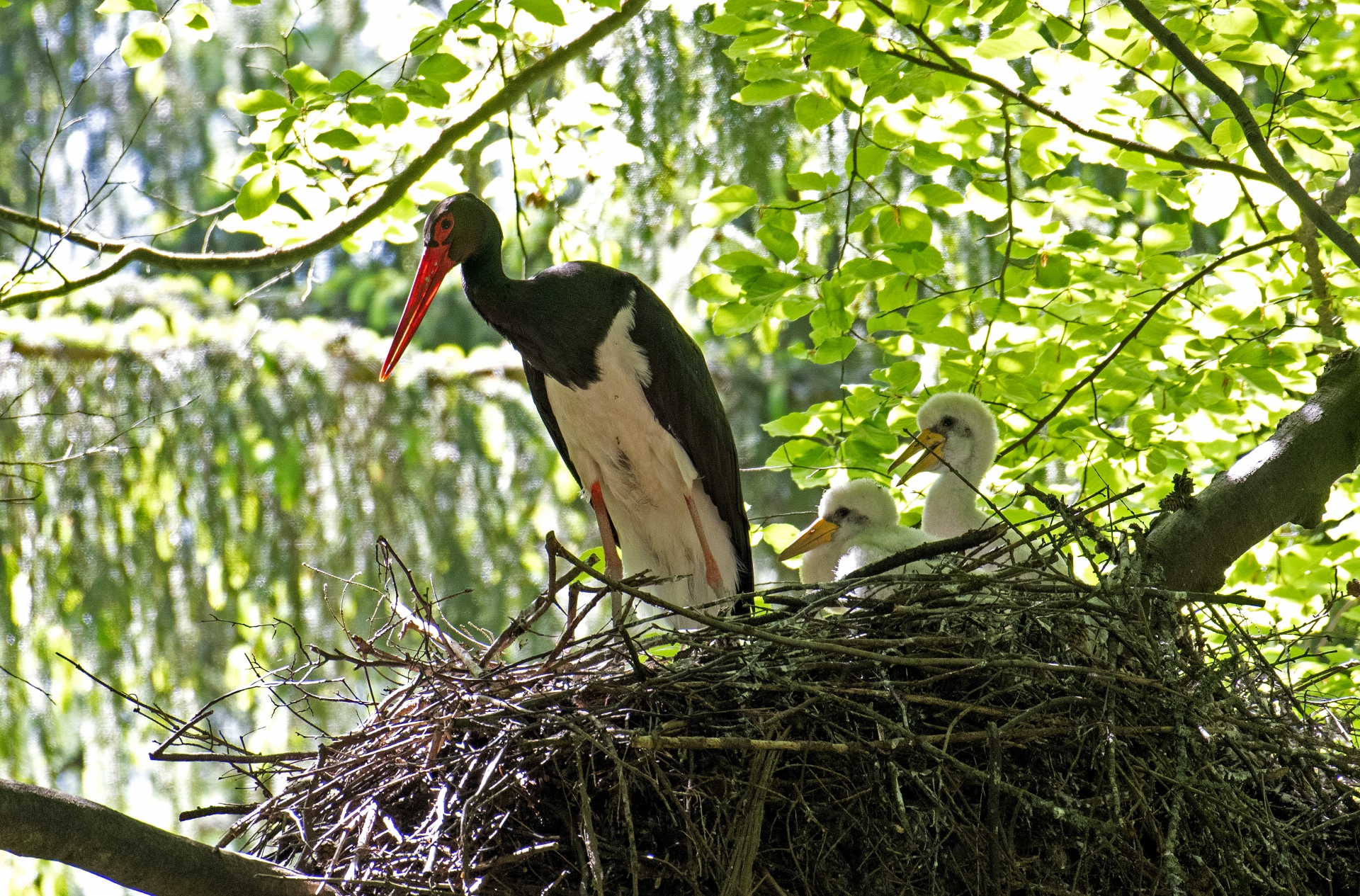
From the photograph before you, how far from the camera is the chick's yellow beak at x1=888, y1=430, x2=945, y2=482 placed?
3686 mm

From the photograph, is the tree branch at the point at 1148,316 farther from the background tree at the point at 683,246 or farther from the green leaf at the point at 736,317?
the green leaf at the point at 736,317

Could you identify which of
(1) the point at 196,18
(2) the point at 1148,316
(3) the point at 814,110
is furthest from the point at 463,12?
(2) the point at 1148,316

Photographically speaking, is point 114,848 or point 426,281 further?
point 426,281

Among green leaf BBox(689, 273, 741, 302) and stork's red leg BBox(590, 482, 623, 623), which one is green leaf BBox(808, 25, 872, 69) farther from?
stork's red leg BBox(590, 482, 623, 623)

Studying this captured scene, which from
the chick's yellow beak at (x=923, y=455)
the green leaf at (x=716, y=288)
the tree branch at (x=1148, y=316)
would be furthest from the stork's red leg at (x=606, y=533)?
the tree branch at (x=1148, y=316)

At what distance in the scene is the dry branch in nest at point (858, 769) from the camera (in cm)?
211

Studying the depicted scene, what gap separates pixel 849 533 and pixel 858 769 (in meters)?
1.45

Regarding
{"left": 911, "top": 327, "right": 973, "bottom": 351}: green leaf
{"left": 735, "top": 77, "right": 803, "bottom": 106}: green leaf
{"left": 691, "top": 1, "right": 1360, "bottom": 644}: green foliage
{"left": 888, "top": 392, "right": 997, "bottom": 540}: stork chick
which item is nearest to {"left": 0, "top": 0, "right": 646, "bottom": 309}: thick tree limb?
{"left": 691, "top": 1, "right": 1360, "bottom": 644}: green foliage

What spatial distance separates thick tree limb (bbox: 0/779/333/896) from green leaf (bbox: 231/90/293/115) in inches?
85.0

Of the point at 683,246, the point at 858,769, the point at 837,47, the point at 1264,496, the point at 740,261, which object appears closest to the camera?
the point at 858,769

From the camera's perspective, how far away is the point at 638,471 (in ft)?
12.9

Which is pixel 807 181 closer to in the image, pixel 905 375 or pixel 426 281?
pixel 905 375

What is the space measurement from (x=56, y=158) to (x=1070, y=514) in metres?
4.68

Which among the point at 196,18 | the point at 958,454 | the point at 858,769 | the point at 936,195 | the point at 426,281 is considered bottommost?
the point at 858,769
